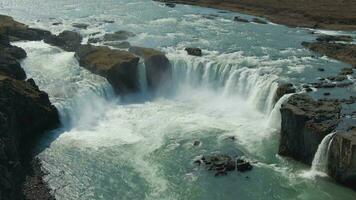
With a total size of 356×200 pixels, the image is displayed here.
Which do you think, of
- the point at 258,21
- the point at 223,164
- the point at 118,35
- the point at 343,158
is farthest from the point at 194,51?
the point at 343,158

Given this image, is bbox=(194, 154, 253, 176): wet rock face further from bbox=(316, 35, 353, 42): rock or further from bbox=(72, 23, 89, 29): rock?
bbox=(72, 23, 89, 29): rock

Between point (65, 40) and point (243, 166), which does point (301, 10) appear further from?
point (243, 166)

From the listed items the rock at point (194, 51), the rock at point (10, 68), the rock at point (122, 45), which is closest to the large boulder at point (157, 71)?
the rock at point (194, 51)

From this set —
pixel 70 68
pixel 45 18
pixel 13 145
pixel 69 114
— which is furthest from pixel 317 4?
pixel 13 145

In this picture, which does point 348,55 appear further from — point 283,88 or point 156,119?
point 156,119

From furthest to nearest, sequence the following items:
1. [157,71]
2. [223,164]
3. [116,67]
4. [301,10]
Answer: [301,10], [157,71], [116,67], [223,164]

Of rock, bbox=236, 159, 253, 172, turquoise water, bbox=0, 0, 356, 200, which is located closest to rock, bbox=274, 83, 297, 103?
turquoise water, bbox=0, 0, 356, 200
